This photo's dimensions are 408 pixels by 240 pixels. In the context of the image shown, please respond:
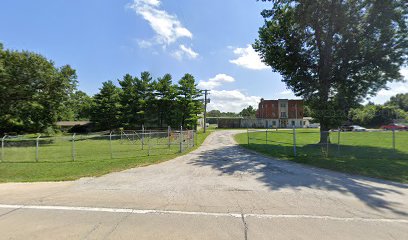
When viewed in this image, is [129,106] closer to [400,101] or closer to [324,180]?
[324,180]


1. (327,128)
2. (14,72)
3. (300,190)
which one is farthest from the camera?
(14,72)

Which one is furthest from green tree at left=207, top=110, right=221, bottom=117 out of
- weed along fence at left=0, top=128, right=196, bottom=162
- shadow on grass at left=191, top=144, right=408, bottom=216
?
shadow on grass at left=191, top=144, right=408, bottom=216

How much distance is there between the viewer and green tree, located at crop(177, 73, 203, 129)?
38094 mm

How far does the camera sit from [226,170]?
10070 millimetres

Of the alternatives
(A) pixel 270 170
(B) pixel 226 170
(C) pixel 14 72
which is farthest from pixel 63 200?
(C) pixel 14 72

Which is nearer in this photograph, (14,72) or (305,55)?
(305,55)

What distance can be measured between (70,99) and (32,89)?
422 cm

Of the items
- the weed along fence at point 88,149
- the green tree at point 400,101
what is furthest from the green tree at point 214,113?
the weed along fence at point 88,149

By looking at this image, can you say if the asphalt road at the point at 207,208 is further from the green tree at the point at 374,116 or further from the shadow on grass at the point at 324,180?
the green tree at the point at 374,116

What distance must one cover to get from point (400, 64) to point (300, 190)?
60.1 feet

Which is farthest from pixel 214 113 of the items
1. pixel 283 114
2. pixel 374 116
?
pixel 374 116

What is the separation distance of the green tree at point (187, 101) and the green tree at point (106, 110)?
11.3m

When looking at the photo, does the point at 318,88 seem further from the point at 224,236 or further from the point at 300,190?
the point at 224,236

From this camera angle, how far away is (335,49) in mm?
18594
